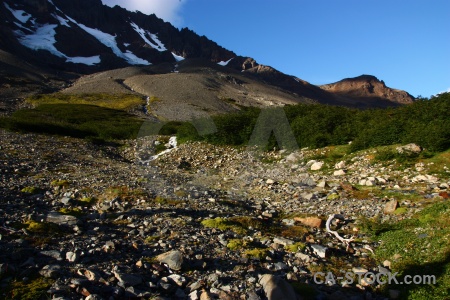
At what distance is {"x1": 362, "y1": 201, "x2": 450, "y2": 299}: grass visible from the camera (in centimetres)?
779

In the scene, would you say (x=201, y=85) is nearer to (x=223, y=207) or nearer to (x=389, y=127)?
(x=389, y=127)

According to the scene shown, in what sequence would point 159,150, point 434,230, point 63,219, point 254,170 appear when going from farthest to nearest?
point 159,150, point 254,170, point 63,219, point 434,230

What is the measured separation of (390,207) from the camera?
13633 millimetres

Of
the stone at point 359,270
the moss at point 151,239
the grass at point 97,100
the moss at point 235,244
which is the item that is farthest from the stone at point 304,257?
the grass at point 97,100

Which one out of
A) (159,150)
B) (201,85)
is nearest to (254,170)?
(159,150)

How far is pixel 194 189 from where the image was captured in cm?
1833

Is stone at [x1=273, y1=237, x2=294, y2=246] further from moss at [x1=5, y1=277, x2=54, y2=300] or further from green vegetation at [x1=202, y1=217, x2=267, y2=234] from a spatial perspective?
moss at [x1=5, y1=277, x2=54, y2=300]

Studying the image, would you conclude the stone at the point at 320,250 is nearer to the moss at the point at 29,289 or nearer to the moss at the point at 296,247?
the moss at the point at 296,247

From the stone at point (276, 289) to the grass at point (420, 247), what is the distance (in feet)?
8.59

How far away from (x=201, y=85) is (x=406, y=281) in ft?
441

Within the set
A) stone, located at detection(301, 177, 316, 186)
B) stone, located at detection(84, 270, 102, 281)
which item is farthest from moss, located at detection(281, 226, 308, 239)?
stone, located at detection(301, 177, 316, 186)

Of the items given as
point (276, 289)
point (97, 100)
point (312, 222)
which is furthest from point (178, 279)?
point (97, 100)

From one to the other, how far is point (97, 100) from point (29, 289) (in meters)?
105

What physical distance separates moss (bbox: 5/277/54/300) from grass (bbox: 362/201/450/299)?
7412mm
